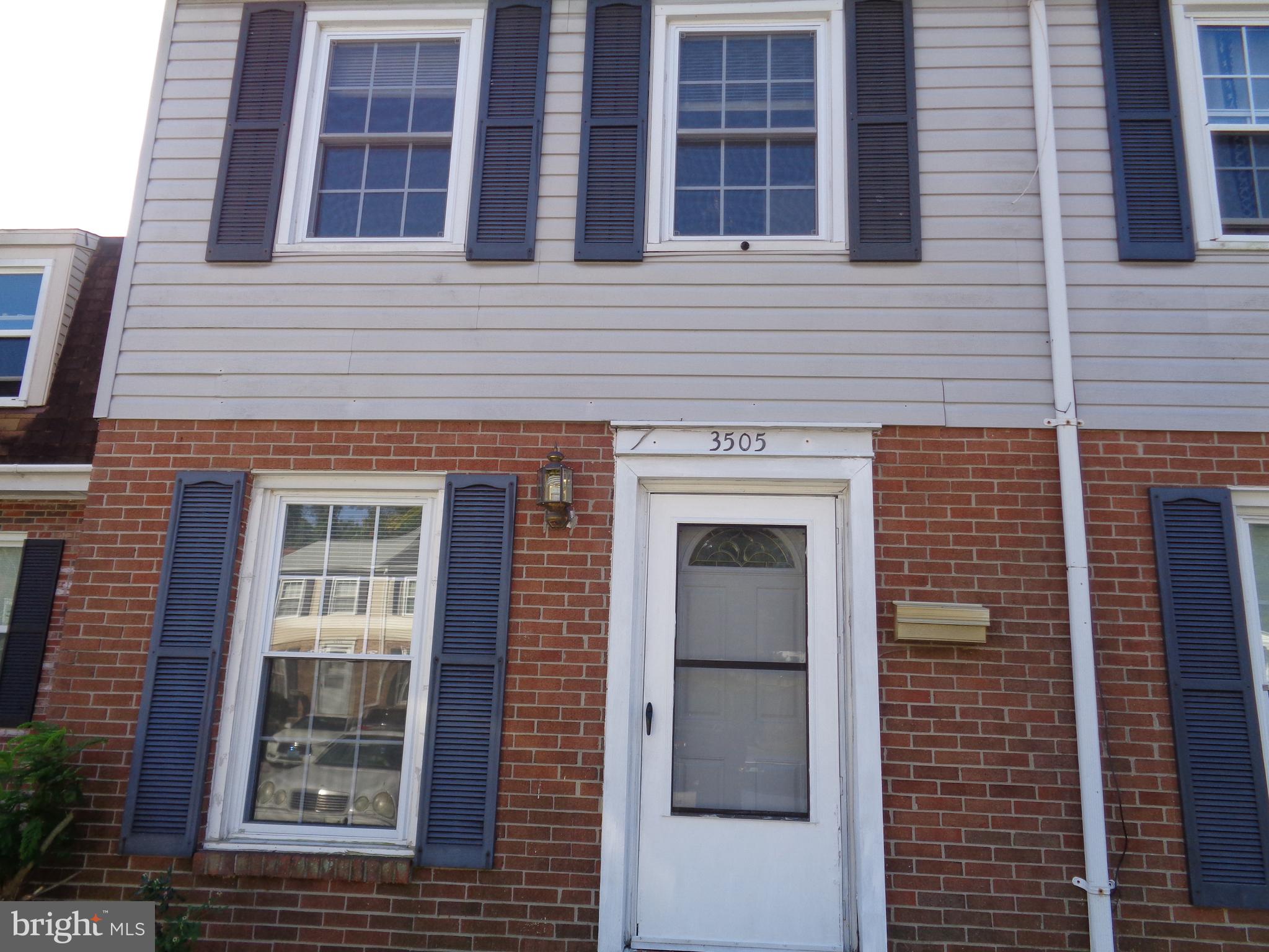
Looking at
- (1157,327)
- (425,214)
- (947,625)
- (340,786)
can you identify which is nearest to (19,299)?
(425,214)

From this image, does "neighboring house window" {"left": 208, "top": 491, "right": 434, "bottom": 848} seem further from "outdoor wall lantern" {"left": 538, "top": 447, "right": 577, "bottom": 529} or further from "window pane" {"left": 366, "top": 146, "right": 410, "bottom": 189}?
"window pane" {"left": 366, "top": 146, "right": 410, "bottom": 189}

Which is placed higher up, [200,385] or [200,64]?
[200,64]

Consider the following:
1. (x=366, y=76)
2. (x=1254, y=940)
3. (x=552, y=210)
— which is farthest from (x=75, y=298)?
(x=1254, y=940)

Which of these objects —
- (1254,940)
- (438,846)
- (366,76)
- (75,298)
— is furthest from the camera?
(75,298)

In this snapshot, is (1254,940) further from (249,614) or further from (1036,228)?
(249,614)

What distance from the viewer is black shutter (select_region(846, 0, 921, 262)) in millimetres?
4656

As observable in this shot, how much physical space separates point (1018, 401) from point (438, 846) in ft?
Answer: 11.7

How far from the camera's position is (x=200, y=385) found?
477cm

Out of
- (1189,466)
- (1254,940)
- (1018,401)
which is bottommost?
(1254,940)

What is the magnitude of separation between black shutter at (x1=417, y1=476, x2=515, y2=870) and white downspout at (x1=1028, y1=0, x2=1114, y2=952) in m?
2.69

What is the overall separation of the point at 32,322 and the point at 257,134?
8.94ft

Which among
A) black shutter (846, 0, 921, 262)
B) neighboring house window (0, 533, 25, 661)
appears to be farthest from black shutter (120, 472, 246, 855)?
black shutter (846, 0, 921, 262)

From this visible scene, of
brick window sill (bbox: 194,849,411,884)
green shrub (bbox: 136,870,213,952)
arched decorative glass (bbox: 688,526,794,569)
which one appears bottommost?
green shrub (bbox: 136,870,213,952)

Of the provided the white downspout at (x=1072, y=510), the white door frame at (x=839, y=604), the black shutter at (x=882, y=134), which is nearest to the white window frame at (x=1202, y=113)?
the white downspout at (x=1072, y=510)
